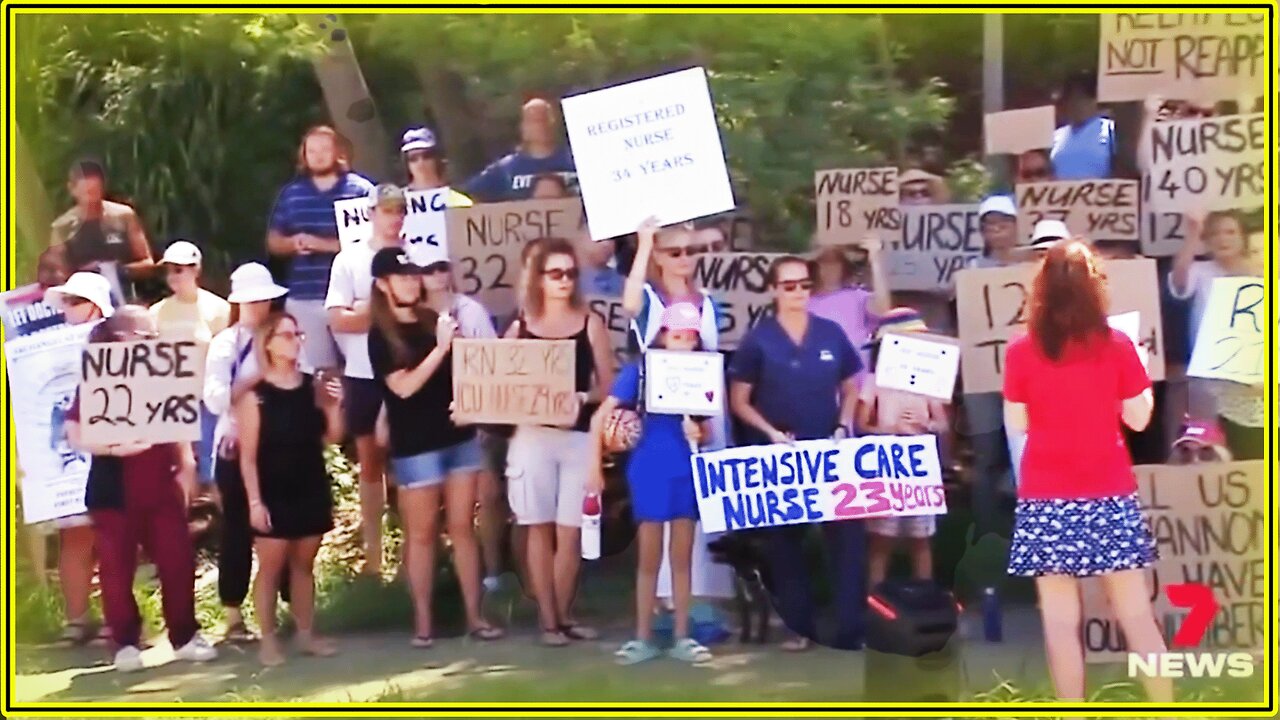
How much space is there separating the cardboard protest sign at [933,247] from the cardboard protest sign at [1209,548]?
43.3 inches

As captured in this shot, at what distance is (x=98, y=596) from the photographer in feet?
25.1

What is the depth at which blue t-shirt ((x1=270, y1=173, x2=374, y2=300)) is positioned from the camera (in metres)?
7.43

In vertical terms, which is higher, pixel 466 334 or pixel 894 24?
pixel 894 24

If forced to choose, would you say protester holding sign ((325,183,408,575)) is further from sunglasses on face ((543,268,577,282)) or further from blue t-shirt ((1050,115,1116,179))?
blue t-shirt ((1050,115,1116,179))

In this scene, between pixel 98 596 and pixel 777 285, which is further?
pixel 98 596

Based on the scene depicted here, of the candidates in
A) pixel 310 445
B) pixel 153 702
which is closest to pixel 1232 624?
pixel 310 445

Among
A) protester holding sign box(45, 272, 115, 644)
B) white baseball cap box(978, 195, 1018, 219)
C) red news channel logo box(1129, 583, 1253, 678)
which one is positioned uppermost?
white baseball cap box(978, 195, 1018, 219)

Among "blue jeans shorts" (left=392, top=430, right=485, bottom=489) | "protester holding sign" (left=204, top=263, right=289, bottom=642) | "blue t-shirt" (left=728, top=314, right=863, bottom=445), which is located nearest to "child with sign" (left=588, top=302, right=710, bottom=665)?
"blue t-shirt" (left=728, top=314, right=863, bottom=445)

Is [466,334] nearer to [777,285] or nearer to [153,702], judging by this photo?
[777,285]

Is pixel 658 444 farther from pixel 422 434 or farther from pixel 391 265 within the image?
pixel 391 265

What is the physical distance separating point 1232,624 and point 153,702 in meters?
4.06

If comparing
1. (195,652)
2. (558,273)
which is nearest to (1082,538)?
(558,273)

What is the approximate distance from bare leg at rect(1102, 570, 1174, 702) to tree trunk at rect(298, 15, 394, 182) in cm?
340

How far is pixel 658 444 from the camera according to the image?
7043mm
